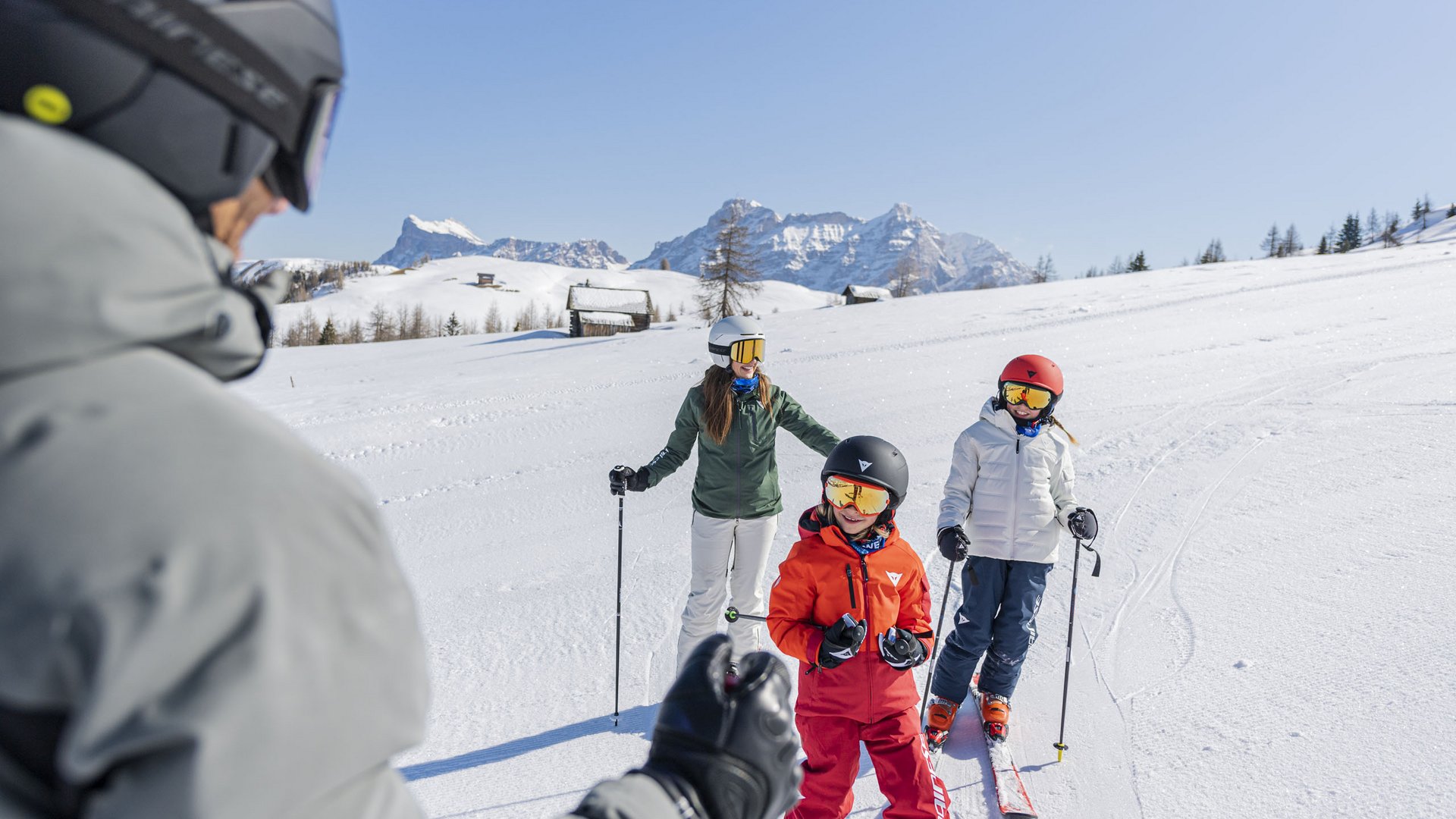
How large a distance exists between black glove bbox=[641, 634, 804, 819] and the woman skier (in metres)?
2.59

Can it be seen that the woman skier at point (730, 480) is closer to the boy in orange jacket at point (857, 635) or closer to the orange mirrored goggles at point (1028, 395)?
the boy in orange jacket at point (857, 635)

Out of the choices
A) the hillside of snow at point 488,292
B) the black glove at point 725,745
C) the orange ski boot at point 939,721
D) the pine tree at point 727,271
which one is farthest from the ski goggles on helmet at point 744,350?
the hillside of snow at point 488,292

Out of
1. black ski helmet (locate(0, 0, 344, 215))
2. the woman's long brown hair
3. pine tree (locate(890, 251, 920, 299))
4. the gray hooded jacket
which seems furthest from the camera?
pine tree (locate(890, 251, 920, 299))

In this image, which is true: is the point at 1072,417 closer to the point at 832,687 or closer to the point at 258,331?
the point at 832,687

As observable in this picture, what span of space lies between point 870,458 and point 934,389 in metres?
8.37

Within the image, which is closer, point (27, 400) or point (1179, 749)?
point (27, 400)

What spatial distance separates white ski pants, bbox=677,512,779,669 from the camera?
152 inches

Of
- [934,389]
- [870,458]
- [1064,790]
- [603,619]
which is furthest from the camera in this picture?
[934,389]

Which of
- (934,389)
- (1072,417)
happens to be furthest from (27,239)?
(934,389)

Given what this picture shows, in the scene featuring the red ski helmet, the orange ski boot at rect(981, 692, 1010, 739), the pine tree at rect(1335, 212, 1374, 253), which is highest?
the pine tree at rect(1335, 212, 1374, 253)

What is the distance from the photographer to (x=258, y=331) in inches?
30.2

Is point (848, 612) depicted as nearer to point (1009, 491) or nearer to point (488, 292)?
point (1009, 491)

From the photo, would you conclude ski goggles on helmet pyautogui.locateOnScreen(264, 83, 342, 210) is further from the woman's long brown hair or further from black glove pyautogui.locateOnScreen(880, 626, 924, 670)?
the woman's long brown hair

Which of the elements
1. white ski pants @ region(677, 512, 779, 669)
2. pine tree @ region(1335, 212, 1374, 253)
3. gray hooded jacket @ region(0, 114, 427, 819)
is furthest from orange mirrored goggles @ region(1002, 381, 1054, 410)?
pine tree @ region(1335, 212, 1374, 253)
